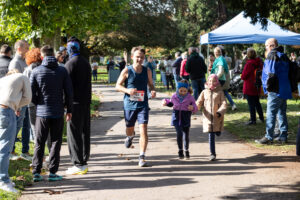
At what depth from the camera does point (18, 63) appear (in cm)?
788

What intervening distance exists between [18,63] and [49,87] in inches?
75.2

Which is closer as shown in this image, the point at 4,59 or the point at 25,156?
the point at 25,156

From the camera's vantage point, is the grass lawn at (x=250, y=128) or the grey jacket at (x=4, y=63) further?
the grass lawn at (x=250, y=128)

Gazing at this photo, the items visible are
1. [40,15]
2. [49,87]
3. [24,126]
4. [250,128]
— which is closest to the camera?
[49,87]

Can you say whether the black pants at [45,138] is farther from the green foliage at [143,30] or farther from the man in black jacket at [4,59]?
the green foliage at [143,30]

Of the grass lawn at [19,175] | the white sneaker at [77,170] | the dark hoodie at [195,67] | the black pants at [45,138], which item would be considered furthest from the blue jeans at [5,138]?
the dark hoodie at [195,67]

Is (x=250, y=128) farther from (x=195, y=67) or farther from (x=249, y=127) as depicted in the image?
(x=195, y=67)

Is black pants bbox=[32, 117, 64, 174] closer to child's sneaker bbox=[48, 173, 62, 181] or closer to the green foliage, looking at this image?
child's sneaker bbox=[48, 173, 62, 181]

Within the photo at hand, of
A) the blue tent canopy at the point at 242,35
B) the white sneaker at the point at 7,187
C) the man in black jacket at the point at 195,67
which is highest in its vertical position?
the blue tent canopy at the point at 242,35

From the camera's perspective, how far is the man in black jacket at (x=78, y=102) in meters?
6.73

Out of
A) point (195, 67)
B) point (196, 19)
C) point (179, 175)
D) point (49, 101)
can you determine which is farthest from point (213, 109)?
point (196, 19)

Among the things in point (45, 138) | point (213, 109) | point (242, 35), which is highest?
point (242, 35)

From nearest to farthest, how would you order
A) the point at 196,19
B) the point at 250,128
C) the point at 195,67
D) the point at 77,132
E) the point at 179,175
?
the point at 179,175 < the point at 77,132 < the point at 250,128 < the point at 195,67 < the point at 196,19

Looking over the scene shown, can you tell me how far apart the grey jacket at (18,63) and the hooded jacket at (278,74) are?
189 inches
